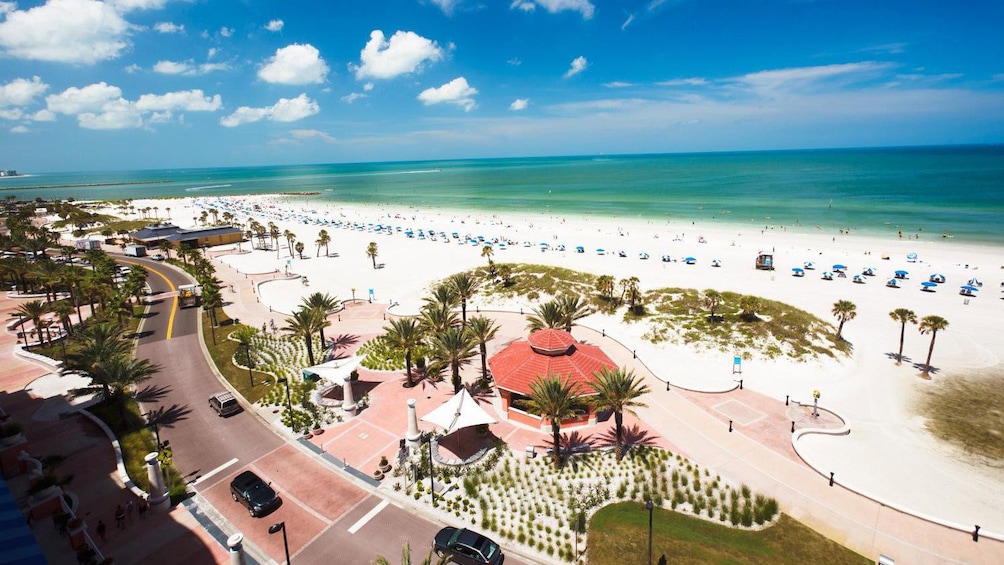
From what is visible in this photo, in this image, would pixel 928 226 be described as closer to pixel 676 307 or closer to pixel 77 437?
pixel 676 307

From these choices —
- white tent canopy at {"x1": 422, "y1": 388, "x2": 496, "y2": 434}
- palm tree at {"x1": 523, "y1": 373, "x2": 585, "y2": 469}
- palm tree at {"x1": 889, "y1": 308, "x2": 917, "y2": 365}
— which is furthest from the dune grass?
white tent canopy at {"x1": 422, "y1": 388, "x2": 496, "y2": 434}

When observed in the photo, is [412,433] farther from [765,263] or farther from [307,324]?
[765,263]

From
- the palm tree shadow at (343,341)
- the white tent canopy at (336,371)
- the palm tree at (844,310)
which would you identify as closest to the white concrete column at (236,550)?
the white tent canopy at (336,371)

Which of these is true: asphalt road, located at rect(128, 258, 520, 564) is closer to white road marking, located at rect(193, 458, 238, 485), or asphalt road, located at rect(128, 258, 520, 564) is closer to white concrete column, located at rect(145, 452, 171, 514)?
white road marking, located at rect(193, 458, 238, 485)

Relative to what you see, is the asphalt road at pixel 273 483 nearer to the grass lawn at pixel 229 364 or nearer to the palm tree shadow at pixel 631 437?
the grass lawn at pixel 229 364

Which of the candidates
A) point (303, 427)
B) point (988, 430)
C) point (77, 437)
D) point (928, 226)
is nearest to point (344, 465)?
point (303, 427)

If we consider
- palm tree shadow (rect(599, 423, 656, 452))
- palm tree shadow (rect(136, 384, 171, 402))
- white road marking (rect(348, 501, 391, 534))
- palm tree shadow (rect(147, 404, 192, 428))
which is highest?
palm tree shadow (rect(136, 384, 171, 402))
